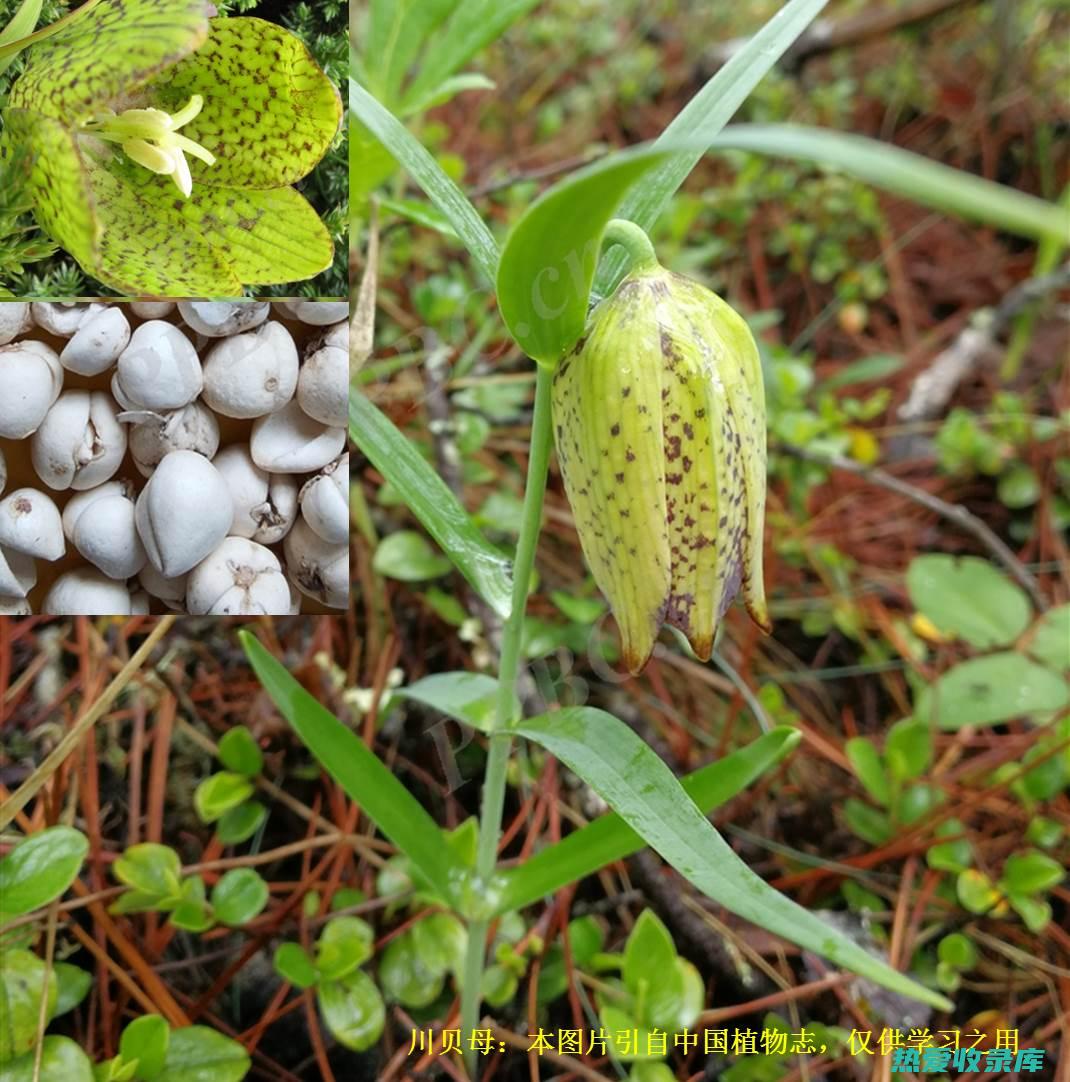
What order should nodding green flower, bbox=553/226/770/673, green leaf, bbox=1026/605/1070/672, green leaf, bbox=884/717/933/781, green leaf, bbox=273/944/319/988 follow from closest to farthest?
nodding green flower, bbox=553/226/770/673
green leaf, bbox=273/944/319/988
green leaf, bbox=884/717/933/781
green leaf, bbox=1026/605/1070/672

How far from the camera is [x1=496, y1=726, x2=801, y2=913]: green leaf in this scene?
629 mm

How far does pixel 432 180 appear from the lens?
23.9 inches

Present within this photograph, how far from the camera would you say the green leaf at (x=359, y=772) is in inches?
25.7

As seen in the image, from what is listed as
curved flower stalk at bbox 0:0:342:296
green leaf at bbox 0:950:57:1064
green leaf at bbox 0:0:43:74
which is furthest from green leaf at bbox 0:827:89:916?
green leaf at bbox 0:0:43:74

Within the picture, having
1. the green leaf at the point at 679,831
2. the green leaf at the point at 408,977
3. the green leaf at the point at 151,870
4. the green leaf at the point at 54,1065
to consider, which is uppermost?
the green leaf at the point at 679,831

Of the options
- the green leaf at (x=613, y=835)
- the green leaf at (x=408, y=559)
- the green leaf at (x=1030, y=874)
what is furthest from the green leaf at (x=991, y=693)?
the green leaf at (x=408, y=559)

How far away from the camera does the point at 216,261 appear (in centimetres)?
65

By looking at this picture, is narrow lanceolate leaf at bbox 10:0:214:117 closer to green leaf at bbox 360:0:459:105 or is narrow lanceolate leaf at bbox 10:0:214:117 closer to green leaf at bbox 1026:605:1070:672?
green leaf at bbox 360:0:459:105

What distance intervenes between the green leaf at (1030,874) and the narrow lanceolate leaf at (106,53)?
937 mm

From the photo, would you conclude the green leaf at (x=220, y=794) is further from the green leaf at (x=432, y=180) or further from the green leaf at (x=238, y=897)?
the green leaf at (x=432, y=180)

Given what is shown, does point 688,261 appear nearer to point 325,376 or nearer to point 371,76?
point 371,76

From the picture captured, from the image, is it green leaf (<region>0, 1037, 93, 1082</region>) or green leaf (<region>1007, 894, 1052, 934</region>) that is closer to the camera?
green leaf (<region>0, 1037, 93, 1082</region>)

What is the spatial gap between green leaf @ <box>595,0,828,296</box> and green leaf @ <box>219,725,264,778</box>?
516 millimetres

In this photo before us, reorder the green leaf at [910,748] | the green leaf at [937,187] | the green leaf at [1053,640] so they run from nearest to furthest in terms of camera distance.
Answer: the green leaf at [937,187], the green leaf at [910,748], the green leaf at [1053,640]
